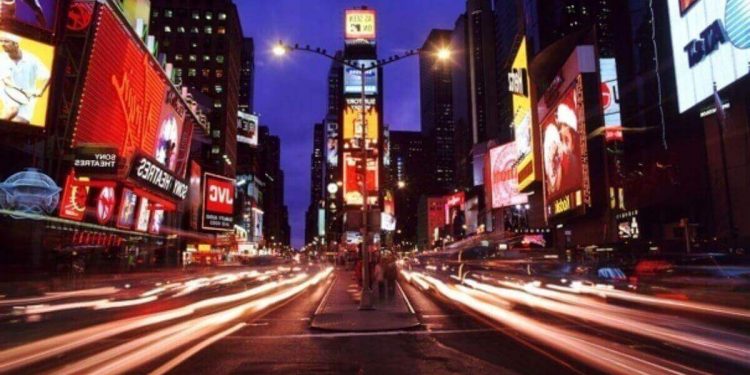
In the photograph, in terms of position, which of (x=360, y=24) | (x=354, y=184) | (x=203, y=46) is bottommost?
(x=354, y=184)

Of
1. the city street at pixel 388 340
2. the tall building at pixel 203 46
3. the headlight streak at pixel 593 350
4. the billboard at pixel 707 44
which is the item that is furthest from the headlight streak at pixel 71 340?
the tall building at pixel 203 46

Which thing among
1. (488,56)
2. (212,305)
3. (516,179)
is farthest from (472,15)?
(212,305)

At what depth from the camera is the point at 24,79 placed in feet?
103

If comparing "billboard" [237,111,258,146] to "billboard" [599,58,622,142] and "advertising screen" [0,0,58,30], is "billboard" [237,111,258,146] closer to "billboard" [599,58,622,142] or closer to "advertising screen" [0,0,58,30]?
"billboard" [599,58,622,142]

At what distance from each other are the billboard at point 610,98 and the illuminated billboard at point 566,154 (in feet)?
8.81

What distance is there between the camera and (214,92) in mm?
137375

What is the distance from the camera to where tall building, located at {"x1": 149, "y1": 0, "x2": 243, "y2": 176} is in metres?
136

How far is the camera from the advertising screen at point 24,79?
Result: 3067cm

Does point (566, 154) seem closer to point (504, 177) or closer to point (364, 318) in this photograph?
point (504, 177)

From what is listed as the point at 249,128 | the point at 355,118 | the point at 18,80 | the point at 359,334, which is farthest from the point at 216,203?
the point at 249,128

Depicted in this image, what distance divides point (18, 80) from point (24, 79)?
0.99 feet

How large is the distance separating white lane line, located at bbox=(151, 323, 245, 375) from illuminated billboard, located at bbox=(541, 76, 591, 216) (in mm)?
45479

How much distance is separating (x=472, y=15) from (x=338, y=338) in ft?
515

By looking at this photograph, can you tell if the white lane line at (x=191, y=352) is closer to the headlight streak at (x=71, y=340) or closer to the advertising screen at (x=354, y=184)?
the headlight streak at (x=71, y=340)
